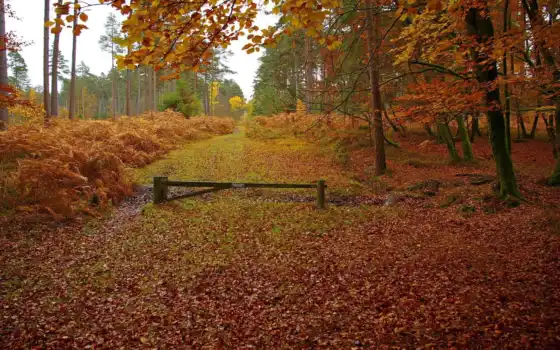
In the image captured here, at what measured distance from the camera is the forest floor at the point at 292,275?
3.70m

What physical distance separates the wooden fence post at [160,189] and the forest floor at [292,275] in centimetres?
39

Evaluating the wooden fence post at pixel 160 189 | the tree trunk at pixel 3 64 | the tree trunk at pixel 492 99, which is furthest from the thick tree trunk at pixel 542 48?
the tree trunk at pixel 3 64

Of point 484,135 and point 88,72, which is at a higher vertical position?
point 88,72

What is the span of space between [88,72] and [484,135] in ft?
209

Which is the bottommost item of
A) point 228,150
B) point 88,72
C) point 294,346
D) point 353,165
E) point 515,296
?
point 294,346

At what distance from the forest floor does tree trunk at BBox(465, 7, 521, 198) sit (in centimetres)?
61

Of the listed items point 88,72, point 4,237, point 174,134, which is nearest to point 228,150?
point 174,134

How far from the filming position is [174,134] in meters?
20.3

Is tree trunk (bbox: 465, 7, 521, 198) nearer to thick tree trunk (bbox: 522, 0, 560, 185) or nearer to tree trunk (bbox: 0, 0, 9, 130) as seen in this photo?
thick tree trunk (bbox: 522, 0, 560, 185)

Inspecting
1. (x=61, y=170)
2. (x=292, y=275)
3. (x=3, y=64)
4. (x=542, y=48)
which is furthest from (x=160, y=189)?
(x=542, y=48)

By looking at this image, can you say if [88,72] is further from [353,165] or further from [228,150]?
[353,165]

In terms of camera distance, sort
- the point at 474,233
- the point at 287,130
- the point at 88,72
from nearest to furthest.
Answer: the point at 474,233 → the point at 287,130 → the point at 88,72

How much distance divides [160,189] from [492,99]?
8137 mm

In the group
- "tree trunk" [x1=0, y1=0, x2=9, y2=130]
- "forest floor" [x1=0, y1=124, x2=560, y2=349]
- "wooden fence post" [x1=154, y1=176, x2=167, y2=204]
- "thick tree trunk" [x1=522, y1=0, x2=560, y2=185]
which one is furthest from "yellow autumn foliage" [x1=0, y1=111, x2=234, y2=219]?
"thick tree trunk" [x1=522, y1=0, x2=560, y2=185]
